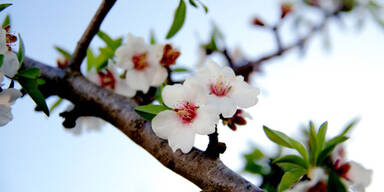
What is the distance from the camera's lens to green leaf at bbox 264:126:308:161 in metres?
0.81

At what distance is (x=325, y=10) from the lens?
2832mm

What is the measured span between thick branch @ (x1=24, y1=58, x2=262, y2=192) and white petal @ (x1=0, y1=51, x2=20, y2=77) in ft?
1.16

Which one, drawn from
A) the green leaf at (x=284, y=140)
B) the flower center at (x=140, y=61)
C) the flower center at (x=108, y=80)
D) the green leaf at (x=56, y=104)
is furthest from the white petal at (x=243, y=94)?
the green leaf at (x=56, y=104)

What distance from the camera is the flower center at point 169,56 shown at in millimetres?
1283

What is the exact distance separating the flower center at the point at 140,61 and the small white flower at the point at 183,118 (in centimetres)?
45

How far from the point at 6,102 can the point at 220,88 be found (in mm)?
539

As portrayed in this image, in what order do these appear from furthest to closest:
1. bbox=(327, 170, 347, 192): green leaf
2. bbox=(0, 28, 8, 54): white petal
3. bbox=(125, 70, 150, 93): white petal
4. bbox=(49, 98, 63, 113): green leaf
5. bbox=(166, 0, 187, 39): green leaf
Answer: bbox=(49, 98, 63, 113): green leaf, bbox=(125, 70, 150, 93): white petal, bbox=(166, 0, 187, 39): green leaf, bbox=(0, 28, 8, 54): white petal, bbox=(327, 170, 347, 192): green leaf

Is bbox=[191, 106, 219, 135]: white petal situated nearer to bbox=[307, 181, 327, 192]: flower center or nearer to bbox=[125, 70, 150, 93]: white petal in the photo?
bbox=[307, 181, 327, 192]: flower center

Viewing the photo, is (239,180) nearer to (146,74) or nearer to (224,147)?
(224,147)

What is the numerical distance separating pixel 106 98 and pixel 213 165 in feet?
1.64

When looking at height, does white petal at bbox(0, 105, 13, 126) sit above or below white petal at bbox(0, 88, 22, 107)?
below

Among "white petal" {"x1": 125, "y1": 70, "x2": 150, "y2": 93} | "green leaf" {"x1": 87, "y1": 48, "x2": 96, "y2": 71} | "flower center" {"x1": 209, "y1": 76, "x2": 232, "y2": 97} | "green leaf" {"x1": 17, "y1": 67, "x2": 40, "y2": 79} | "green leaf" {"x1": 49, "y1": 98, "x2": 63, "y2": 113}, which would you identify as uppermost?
"flower center" {"x1": 209, "y1": 76, "x2": 232, "y2": 97}

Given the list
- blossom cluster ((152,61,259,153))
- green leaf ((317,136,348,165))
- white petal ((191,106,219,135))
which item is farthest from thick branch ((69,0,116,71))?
green leaf ((317,136,348,165))

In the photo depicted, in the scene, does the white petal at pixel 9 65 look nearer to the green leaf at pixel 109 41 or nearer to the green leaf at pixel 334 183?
the green leaf at pixel 109 41
